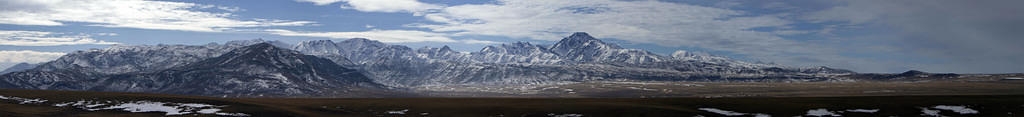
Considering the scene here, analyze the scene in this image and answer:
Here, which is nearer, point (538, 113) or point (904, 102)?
point (538, 113)

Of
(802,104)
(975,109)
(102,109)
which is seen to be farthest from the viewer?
(802,104)

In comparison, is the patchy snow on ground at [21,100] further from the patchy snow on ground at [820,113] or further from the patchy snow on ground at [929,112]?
the patchy snow on ground at [929,112]

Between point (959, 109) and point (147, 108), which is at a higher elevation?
point (147, 108)

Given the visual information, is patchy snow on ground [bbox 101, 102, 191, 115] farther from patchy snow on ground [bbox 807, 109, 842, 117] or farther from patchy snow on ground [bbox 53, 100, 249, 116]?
patchy snow on ground [bbox 807, 109, 842, 117]

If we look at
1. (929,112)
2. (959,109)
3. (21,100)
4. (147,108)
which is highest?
(21,100)

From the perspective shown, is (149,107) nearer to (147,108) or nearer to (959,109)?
(147,108)

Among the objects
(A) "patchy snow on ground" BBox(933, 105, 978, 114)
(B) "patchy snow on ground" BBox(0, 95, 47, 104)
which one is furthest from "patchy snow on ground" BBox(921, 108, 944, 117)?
(B) "patchy snow on ground" BBox(0, 95, 47, 104)

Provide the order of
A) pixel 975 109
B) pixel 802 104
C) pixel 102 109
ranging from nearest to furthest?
pixel 102 109, pixel 975 109, pixel 802 104

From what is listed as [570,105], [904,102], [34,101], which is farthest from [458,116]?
[904,102]

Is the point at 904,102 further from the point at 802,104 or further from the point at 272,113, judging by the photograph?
the point at 272,113

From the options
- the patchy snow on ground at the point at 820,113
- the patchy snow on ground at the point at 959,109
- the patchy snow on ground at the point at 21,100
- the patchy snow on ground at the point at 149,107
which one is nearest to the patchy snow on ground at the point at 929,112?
the patchy snow on ground at the point at 959,109

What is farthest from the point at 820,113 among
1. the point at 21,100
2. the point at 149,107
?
the point at 21,100
